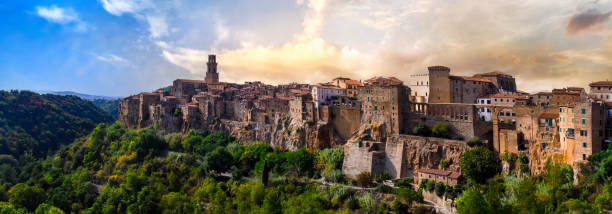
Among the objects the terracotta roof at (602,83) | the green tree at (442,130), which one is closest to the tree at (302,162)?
the green tree at (442,130)

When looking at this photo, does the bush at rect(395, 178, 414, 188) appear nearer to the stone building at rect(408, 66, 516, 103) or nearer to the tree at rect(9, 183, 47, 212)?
the stone building at rect(408, 66, 516, 103)

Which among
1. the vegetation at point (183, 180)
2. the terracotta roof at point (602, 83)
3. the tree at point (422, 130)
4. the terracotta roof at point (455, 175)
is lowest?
the vegetation at point (183, 180)

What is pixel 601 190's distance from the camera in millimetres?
25359

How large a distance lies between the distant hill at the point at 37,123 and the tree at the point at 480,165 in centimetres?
6045

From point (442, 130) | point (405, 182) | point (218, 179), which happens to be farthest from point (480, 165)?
point (218, 179)

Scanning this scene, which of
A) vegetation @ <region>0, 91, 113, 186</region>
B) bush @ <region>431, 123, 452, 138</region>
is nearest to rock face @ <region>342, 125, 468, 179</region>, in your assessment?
bush @ <region>431, 123, 452, 138</region>

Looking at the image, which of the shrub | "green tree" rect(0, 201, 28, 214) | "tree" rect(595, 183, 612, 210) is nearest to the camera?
"tree" rect(595, 183, 612, 210)

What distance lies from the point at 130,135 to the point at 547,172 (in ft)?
167

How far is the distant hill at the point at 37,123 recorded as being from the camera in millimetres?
59625

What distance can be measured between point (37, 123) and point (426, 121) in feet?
213

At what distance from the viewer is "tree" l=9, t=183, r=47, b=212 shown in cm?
4262

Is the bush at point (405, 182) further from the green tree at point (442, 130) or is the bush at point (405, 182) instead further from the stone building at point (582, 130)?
the stone building at point (582, 130)

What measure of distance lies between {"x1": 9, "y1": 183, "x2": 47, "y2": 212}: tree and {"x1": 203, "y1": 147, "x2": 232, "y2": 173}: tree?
19099 mm

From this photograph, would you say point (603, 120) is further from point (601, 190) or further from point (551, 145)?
point (601, 190)
